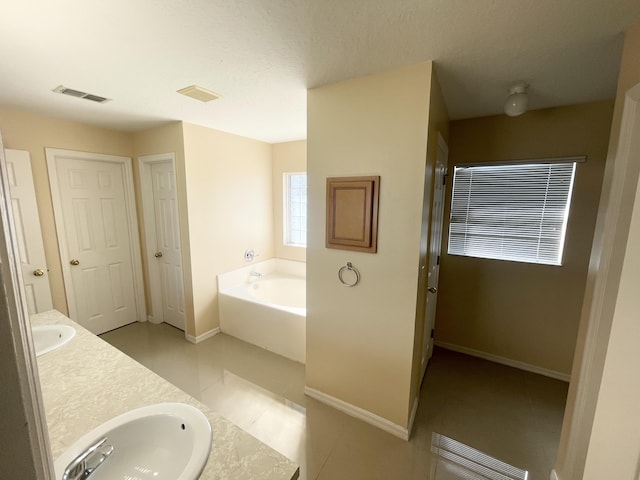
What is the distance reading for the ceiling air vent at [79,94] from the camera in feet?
6.16

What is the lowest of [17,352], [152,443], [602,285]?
[152,443]

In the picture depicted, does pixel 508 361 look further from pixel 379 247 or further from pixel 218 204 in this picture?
pixel 218 204

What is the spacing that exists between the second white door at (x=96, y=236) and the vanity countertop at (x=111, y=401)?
189 centimetres

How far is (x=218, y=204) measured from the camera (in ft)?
9.98

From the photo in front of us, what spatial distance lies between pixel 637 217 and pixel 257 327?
2.76m

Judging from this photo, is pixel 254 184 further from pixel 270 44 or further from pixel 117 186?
pixel 270 44

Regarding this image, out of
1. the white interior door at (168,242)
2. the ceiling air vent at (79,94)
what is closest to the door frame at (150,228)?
the white interior door at (168,242)

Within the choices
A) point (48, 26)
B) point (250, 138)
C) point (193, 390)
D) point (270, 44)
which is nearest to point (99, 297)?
point (193, 390)

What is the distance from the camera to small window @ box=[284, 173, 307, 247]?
12.1 ft

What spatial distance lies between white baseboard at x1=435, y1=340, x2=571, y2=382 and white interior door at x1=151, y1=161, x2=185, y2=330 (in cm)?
294

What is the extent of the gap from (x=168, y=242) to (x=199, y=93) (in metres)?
1.83

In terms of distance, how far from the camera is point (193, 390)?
7.27ft

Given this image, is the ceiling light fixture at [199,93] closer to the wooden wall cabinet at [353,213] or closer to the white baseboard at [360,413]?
the wooden wall cabinet at [353,213]

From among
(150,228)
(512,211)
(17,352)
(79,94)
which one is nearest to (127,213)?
Result: (150,228)
